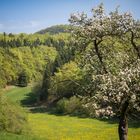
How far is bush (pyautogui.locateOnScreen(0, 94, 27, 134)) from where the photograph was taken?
4756 centimetres

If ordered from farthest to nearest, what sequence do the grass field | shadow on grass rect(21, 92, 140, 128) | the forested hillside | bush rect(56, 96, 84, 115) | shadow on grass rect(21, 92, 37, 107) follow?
shadow on grass rect(21, 92, 37, 107), bush rect(56, 96, 84, 115), shadow on grass rect(21, 92, 140, 128), the grass field, the forested hillside

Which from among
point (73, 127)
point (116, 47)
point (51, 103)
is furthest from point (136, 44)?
point (51, 103)

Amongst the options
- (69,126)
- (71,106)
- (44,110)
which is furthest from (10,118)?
(44,110)

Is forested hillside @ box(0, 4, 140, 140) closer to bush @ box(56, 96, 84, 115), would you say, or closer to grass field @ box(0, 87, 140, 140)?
grass field @ box(0, 87, 140, 140)

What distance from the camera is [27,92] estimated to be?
15038cm

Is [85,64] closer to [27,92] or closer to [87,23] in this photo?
[87,23]

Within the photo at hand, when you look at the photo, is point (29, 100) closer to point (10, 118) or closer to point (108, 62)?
point (10, 118)

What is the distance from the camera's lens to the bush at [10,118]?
156 ft

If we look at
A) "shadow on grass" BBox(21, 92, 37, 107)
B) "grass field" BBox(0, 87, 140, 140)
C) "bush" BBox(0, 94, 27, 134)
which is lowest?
"shadow on grass" BBox(21, 92, 37, 107)

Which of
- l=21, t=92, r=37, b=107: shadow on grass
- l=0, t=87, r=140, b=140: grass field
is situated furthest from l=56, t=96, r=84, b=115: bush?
l=21, t=92, r=37, b=107: shadow on grass

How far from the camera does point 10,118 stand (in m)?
48.4

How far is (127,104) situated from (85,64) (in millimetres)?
3289

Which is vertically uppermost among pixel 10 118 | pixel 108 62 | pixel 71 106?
pixel 108 62

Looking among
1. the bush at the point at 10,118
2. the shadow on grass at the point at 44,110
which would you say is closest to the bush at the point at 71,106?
the shadow on grass at the point at 44,110
